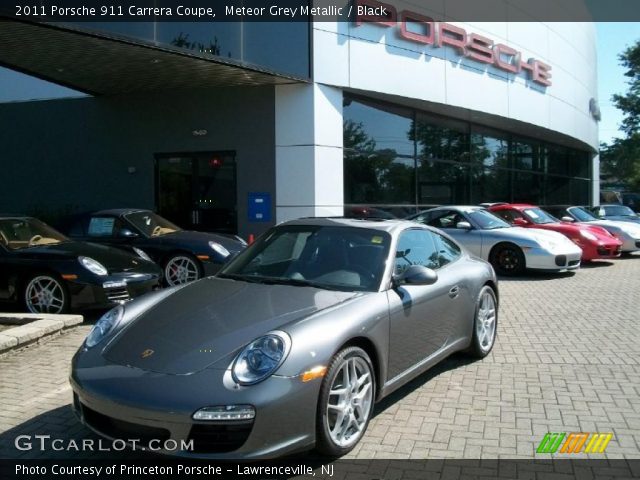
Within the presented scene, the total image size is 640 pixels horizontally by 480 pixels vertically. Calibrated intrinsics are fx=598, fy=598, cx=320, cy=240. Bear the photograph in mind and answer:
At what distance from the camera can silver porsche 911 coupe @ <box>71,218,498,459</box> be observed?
3045 mm

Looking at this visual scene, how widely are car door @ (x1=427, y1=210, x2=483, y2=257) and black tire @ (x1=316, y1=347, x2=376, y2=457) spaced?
27.1 ft

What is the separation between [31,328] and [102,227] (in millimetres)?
3977

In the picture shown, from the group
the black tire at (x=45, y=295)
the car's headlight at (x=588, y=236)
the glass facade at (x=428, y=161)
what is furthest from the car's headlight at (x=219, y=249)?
the car's headlight at (x=588, y=236)

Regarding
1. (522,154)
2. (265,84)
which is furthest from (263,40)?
(522,154)

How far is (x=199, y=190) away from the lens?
1373cm

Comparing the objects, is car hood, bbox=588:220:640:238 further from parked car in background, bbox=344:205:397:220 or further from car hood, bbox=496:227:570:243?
parked car in background, bbox=344:205:397:220

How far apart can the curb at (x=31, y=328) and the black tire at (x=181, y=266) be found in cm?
263

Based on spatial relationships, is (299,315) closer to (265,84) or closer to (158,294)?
(158,294)

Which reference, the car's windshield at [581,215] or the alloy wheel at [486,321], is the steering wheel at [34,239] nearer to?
the alloy wheel at [486,321]

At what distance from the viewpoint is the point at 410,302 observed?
4.30 metres

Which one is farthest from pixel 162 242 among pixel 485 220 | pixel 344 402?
pixel 344 402

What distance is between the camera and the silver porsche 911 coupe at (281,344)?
3045 mm

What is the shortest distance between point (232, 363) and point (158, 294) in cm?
142

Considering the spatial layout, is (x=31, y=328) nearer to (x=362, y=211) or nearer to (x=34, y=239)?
(x=34, y=239)
